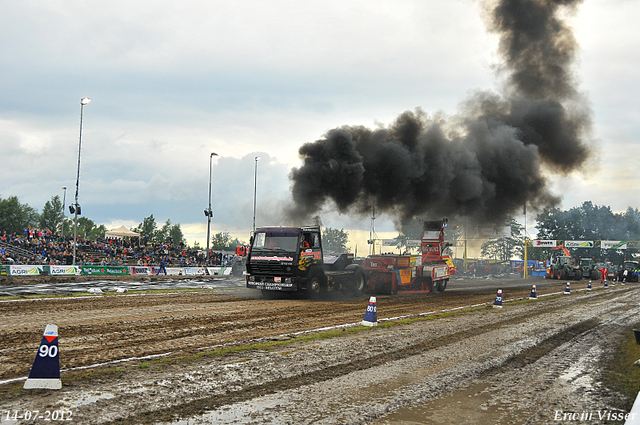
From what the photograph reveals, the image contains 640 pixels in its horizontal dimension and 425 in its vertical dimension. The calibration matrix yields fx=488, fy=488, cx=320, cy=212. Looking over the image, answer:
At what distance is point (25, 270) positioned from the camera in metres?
28.1

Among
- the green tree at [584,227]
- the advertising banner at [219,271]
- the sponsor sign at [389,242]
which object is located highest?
the green tree at [584,227]

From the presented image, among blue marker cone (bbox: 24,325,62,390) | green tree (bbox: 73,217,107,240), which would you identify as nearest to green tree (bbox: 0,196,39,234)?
green tree (bbox: 73,217,107,240)

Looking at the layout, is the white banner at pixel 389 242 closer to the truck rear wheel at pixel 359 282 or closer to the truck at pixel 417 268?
the truck at pixel 417 268

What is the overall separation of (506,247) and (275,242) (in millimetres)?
103853

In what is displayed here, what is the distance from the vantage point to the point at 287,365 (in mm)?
7426

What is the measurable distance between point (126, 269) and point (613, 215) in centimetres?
10180

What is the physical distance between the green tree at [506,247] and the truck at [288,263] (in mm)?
98941

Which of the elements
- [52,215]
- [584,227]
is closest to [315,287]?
[52,215]

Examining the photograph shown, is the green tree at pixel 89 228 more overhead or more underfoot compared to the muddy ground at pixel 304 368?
more overhead

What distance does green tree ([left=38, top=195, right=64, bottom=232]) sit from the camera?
84.4 metres

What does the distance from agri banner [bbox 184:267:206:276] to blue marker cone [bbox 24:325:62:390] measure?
30839mm

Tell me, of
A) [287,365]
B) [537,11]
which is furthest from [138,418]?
[537,11]

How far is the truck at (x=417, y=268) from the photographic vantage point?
21.7 meters

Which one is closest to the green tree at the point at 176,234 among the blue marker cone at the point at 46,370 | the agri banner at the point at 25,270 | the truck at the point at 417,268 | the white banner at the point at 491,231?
the white banner at the point at 491,231
